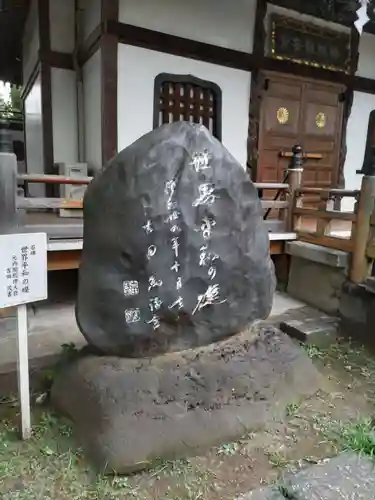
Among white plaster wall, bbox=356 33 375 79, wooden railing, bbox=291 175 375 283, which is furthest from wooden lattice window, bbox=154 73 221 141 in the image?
white plaster wall, bbox=356 33 375 79

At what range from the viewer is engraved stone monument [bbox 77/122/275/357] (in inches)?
101

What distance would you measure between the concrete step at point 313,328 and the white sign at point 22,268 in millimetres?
2797

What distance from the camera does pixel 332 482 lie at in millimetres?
2111

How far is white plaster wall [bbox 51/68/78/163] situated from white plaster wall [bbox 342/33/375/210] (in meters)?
5.64

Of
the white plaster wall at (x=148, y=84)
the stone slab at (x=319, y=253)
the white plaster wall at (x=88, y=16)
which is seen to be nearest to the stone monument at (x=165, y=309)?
the stone slab at (x=319, y=253)

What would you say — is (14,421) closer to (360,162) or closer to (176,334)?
(176,334)

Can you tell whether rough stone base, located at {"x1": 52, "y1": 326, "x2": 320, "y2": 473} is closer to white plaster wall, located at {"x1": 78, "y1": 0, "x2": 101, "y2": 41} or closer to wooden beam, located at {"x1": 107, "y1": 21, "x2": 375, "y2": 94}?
wooden beam, located at {"x1": 107, "y1": 21, "x2": 375, "y2": 94}

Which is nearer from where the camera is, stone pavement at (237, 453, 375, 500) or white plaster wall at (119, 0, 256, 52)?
stone pavement at (237, 453, 375, 500)

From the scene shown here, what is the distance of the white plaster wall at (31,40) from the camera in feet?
26.7

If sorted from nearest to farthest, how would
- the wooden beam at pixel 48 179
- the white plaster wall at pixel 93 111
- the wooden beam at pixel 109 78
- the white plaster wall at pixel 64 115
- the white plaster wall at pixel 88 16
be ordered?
the wooden beam at pixel 48 179
the wooden beam at pixel 109 78
the white plaster wall at pixel 88 16
the white plaster wall at pixel 93 111
the white plaster wall at pixel 64 115

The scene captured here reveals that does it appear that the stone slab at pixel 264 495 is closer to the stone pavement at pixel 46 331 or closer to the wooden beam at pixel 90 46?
the stone pavement at pixel 46 331

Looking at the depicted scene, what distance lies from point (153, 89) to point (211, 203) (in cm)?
448

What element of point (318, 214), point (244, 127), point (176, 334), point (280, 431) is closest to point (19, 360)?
point (176, 334)

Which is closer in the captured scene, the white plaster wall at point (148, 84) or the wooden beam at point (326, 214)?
the wooden beam at point (326, 214)
